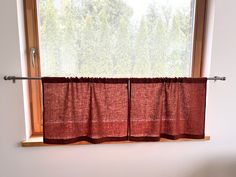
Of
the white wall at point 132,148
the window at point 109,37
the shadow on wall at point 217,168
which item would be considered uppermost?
the window at point 109,37

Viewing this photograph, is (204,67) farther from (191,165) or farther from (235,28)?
(191,165)

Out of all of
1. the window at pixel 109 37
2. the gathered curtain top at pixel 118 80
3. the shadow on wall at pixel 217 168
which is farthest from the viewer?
the shadow on wall at pixel 217 168

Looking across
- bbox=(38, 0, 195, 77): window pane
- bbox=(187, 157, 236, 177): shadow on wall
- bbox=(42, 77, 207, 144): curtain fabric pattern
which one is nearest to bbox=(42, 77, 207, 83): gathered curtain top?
bbox=(42, 77, 207, 144): curtain fabric pattern

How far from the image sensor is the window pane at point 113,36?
1275 millimetres

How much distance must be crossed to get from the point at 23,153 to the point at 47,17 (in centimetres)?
92

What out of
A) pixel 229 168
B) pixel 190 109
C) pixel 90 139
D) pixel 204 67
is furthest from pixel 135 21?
pixel 229 168

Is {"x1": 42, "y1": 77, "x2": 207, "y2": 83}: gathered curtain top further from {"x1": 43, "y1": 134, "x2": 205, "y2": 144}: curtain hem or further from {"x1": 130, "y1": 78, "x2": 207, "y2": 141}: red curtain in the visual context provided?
{"x1": 43, "y1": 134, "x2": 205, "y2": 144}: curtain hem

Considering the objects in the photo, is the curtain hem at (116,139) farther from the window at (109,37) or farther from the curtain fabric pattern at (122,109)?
the window at (109,37)

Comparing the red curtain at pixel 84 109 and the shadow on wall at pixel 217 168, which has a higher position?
the red curtain at pixel 84 109

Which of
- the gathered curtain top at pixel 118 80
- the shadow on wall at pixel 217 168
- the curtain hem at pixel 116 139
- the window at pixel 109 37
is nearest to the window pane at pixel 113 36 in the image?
the window at pixel 109 37

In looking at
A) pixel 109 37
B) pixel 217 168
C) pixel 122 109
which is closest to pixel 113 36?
pixel 109 37

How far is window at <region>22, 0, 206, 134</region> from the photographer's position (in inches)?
50.0

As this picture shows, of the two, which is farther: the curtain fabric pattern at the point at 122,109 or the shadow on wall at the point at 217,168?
the shadow on wall at the point at 217,168

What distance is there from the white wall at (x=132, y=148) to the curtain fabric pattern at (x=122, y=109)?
123 millimetres
